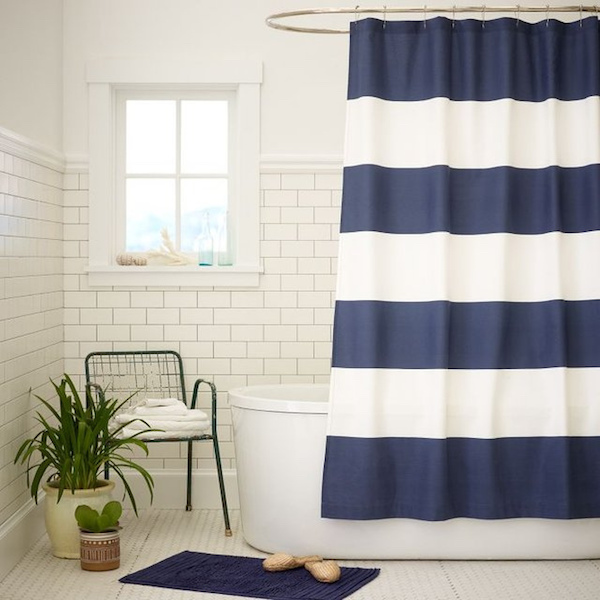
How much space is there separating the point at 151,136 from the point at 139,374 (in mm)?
1291

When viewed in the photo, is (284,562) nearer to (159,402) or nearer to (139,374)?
(159,402)

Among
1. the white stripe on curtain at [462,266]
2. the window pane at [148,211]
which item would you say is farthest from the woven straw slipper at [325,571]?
the window pane at [148,211]

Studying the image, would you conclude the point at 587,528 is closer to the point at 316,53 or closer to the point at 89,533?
the point at 89,533

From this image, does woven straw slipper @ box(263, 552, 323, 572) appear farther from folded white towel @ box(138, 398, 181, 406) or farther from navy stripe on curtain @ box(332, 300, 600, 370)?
folded white towel @ box(138, 398, 181, 406)

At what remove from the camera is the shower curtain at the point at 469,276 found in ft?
13.7

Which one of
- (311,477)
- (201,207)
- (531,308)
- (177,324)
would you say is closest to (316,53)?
(201,207)

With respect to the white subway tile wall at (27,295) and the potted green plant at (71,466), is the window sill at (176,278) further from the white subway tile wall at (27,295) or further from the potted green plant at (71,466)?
the potted green plant at (71,466)

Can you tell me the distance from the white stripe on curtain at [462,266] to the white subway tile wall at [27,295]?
1.41 m

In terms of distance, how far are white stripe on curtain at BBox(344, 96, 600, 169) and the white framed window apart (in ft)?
4.15

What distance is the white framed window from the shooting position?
5.34 metres

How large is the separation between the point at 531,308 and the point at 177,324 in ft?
6.56

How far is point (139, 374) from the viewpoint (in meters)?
5.42

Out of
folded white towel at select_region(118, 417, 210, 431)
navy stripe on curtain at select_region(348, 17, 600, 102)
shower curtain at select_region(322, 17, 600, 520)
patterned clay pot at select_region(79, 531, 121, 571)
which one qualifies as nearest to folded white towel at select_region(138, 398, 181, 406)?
folded white towel at select_region(118, 417, 210, 431)

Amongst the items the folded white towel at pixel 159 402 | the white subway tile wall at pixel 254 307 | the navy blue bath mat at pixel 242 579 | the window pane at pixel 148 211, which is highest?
the window pane at pixel 148 211
